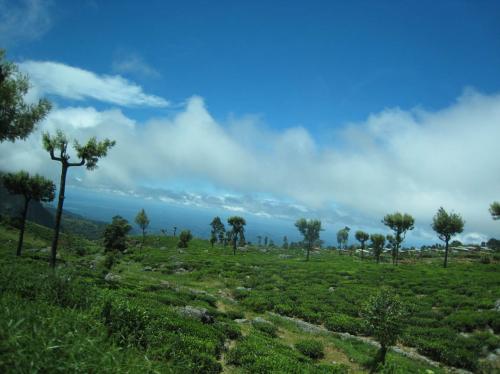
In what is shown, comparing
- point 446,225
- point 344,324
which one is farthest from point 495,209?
point 344,324

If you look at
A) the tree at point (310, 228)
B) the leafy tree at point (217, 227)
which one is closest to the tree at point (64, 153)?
the tree at point (310, 228)

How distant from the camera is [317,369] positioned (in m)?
15.0

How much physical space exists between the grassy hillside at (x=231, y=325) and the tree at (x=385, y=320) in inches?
38.7

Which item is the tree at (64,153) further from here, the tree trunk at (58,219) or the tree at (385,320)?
the tree at (385,320)

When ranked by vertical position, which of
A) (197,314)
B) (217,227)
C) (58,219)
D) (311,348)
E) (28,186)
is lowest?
(311,348)

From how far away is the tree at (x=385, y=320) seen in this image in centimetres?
1680

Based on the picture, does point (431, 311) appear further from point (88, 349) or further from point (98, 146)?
point (98, 146)

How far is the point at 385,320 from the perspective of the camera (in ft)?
55.5

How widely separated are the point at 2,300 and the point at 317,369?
1343 centimetres

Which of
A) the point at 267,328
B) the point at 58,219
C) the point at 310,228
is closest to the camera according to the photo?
the point at 267,328

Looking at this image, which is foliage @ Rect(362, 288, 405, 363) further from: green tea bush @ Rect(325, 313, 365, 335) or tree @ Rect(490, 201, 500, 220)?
tree @ Rect(490, 201, 500, 220)

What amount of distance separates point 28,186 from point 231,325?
39.3 m

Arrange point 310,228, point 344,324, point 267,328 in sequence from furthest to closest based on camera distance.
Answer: point 310,228, point 344,324, point 267,328

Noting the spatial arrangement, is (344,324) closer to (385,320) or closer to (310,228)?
(385,320)
